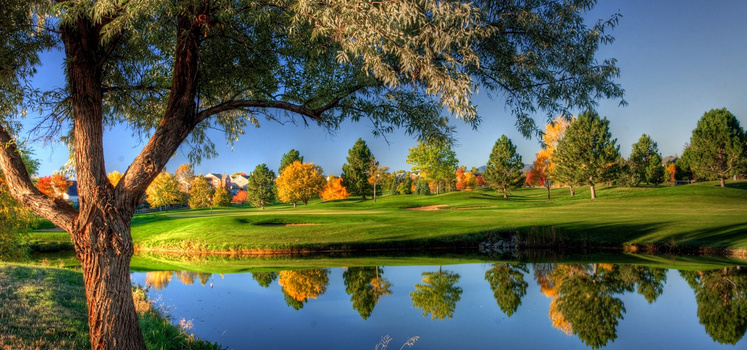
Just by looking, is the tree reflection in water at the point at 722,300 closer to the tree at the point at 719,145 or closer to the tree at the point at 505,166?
the tree at the point at 505,166

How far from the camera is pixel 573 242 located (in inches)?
803

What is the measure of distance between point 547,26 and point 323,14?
10.1ft

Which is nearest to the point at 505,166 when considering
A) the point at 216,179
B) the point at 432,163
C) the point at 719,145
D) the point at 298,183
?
the point at 432,163

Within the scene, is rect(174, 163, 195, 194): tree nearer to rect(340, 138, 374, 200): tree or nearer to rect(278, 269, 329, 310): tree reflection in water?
rect(340, 138, 374, 200): tree

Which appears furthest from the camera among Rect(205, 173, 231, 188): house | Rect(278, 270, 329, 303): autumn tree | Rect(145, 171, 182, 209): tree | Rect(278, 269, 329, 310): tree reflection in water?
Rect(205, 173, 231, 188): house

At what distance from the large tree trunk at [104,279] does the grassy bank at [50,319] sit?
1.33 meters

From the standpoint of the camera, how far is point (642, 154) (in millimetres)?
60312

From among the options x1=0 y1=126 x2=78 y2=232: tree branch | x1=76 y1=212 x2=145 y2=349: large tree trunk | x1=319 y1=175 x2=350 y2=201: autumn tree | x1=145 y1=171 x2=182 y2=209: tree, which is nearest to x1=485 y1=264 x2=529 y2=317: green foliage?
x1=76 y1=212 x2=145 y2=349: large tree trunk

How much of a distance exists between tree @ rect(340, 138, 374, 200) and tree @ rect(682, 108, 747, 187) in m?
39.6

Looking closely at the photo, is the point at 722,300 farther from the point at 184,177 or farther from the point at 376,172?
the point at 184,177

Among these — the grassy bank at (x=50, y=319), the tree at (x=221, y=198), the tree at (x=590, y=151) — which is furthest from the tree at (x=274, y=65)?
the tree at (x=221, y=198)

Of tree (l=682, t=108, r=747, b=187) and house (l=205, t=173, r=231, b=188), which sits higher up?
house (l=205, t=173, r=231, b=188)

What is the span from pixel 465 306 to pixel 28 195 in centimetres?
990

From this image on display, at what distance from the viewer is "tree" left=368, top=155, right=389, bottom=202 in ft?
191
